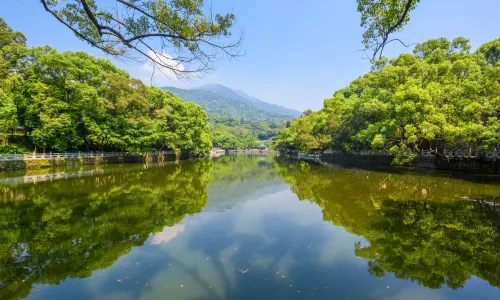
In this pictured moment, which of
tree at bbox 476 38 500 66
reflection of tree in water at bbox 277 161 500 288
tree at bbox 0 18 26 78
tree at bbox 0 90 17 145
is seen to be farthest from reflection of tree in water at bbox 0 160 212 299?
tree at bbox 476 38 500 66

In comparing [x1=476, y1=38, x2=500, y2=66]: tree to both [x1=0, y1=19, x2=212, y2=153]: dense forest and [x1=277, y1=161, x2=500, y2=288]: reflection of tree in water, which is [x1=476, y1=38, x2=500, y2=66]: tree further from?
[x1=0, y1=19, x2=212, y2=153]: dense forest

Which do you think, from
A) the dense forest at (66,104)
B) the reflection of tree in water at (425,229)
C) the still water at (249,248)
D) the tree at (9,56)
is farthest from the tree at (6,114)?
the reflection of tree in water at (425,229)

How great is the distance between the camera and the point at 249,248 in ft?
26.0

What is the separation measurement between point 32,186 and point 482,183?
2836cm

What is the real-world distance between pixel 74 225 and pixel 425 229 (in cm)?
1165

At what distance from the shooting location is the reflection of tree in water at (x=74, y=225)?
6402 mm

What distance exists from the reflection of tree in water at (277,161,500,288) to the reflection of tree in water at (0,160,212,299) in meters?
6.52

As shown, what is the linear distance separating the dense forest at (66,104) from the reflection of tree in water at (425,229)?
91.5 ft

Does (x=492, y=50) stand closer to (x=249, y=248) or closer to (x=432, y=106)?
(x=432, y=106)

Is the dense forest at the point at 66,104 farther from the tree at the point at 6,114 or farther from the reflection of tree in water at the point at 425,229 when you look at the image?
the reflection of tree in water at the point at 425,229

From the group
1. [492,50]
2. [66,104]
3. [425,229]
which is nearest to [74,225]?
[425,229]

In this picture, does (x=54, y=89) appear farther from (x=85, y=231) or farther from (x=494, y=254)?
(x=494, y=254)

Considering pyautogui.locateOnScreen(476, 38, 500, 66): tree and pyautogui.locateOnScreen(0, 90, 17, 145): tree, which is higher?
pyautogui.locateOnScreen(476, 38, 500, 66): tree

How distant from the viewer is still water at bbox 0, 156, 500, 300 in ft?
18.5
